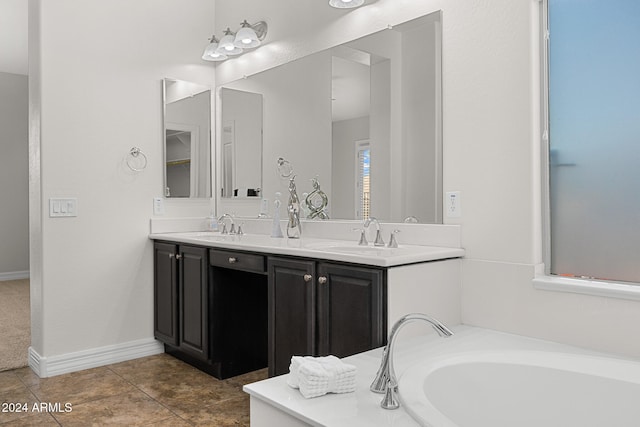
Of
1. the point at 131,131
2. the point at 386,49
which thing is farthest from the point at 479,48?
the point at 131,131

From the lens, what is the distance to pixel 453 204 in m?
2.36

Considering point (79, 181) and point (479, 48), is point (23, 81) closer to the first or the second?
point (79, 181)

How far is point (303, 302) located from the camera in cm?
229

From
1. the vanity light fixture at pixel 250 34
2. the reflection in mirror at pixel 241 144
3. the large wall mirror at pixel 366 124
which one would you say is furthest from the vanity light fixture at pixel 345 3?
the reflection in mirror at pixel 241 144

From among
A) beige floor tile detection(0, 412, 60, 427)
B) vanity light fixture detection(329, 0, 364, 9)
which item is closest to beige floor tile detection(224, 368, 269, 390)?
beige floor tile detection(0, 412, 60, 427)

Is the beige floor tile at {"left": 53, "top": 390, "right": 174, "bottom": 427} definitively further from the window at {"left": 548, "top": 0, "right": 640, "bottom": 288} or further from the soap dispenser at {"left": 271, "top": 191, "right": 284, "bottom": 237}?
the window at {"left": 548, "top": 0, "right": 640, "bottom": 288}

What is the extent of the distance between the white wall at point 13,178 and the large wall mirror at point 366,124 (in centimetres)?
501

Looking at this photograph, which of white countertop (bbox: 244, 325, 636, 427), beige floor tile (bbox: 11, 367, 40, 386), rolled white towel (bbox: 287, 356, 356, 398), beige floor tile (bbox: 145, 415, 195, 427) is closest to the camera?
white countertop (bbox: 244, 325, 636, 427)

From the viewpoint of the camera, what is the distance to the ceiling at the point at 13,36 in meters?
4.62

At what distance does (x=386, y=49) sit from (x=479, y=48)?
0.59 m

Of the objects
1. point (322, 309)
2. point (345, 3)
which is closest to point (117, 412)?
point (322, 309)

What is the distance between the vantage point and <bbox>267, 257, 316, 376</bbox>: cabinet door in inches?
88.9

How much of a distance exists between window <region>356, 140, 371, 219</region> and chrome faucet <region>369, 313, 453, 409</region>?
4.75 feet

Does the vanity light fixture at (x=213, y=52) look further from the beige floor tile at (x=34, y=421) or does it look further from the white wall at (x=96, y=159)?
the beige floor tile at (x=34, y=421)
